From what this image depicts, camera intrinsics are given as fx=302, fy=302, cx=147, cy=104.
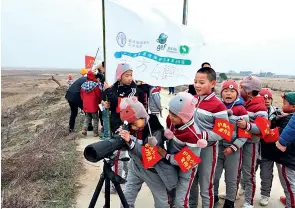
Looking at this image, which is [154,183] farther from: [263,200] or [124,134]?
[263,200]

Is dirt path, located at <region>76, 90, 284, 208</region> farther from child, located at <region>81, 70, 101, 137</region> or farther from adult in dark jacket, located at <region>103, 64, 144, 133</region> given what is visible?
child, located at <region>81, 70, 101, 137</region>

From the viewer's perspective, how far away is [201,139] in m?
2.57

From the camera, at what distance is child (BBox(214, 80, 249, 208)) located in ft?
10.2

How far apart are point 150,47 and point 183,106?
4.25ft

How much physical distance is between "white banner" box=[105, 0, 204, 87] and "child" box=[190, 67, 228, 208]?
2.26 feet

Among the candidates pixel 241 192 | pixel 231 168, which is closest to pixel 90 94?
pixel 241 192

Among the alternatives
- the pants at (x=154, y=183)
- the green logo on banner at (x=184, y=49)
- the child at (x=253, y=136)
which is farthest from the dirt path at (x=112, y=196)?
the green logo on banner at (x=184, y=49)

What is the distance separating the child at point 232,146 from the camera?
310 centimetres

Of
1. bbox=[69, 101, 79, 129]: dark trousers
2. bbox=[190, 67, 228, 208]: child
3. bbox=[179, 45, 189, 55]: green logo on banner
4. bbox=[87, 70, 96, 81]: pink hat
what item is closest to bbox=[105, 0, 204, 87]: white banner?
bbox=[179, 45, 189, 55]: green logo on banner

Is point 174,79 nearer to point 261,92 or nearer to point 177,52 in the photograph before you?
point 177,52

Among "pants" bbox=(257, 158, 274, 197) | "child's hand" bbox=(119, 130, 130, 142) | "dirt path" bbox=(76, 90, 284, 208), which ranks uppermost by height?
"child's hand" bbox=(119, 130, 130, 142)

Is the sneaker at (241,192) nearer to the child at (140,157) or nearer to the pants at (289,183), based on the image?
the pants at (289,183)

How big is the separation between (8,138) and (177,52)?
656cm

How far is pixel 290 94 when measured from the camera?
3213mm
